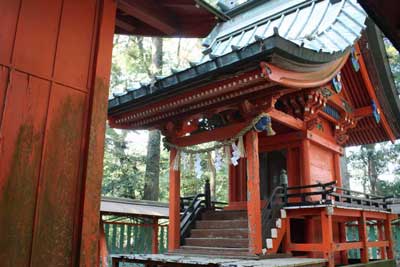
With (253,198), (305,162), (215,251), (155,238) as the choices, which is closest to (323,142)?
(305,162)

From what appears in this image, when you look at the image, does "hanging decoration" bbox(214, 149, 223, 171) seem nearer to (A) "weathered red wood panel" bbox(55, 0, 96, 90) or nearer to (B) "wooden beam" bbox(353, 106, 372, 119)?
(A) "weathered red wood panel" bbox(55, 0, 96, 90)

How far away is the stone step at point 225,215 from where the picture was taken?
7.84 m

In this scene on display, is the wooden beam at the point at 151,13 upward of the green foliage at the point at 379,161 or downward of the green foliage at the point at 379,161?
downward

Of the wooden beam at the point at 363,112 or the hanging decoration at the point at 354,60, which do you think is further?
the wooden beam at the point at 363,112

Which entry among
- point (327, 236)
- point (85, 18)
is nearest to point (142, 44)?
point (327, 236)

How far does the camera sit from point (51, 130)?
2.51 m

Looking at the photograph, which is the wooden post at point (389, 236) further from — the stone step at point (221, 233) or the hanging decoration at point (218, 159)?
the hanging decoration at point (218, 159)

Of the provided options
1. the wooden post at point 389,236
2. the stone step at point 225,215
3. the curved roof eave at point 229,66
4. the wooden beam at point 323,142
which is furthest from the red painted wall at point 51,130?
the wooden post at point 389,236

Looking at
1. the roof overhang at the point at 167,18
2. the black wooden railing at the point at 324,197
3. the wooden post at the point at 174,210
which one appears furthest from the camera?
the wooden post at the point at 174,210

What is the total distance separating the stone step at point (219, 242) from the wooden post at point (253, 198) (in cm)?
37

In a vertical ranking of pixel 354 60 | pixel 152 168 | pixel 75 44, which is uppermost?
pixel 354 60

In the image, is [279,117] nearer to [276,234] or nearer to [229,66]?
[229,66]

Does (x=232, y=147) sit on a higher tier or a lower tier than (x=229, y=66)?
lower

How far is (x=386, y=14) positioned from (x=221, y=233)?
19.6ft
